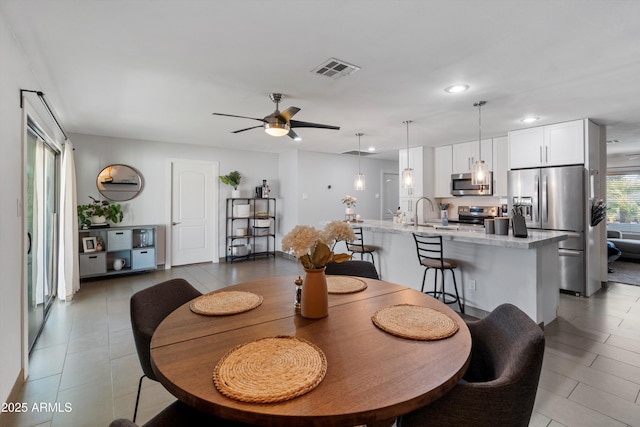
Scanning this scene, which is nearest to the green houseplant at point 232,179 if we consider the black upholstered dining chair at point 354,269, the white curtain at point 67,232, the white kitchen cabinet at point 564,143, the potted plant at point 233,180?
the potted plant at point 233,180

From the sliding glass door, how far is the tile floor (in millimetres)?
243

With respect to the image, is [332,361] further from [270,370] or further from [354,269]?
[354,269]

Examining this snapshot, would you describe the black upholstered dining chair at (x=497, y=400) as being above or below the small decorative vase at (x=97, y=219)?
below

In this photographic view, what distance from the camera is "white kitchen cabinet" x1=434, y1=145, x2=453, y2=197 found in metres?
6.02

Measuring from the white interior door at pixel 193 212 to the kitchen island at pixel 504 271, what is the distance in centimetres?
394

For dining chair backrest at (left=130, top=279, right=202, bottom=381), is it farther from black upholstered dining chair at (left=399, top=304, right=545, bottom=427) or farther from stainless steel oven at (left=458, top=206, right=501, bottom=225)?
Result: stainless steel oven at (left=458, top=206, right=501, bottom=225)

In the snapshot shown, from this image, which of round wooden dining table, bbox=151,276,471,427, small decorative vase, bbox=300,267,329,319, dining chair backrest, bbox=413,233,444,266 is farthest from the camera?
dining chair backrest, bbox=413,233,444,266

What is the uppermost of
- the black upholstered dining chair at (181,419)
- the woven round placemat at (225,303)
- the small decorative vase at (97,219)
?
the small decorative vase at (97,219)

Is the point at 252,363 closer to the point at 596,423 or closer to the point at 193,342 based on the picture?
the point at 193,342

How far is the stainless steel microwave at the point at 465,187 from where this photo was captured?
17.7ft

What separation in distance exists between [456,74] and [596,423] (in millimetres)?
2608

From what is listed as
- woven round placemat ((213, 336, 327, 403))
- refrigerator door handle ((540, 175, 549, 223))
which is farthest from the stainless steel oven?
woven round placemat ((213, 336, 327, 403))

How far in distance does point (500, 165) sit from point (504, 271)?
9.45 feet

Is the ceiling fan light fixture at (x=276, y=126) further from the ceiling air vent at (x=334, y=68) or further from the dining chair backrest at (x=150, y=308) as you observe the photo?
the dining chair backrest at (x=150, y=308)
